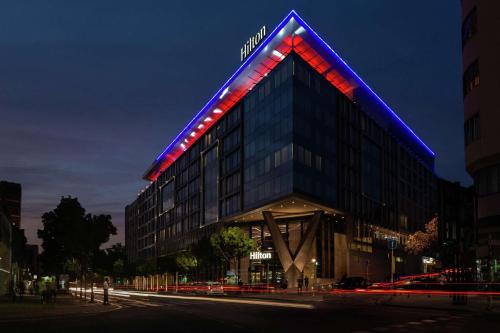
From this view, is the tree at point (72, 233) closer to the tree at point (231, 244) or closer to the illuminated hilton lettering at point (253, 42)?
the tree at point (231, 244)

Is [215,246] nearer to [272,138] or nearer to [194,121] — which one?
[272,138]

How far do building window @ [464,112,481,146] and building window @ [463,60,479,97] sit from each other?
7.39 ft

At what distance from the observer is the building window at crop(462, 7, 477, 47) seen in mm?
42438

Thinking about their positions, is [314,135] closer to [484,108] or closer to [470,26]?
[470,26]

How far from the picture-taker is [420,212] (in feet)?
403

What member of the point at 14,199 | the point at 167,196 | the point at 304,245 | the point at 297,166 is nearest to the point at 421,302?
the point at 297,166

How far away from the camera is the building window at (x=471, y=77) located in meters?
41.9

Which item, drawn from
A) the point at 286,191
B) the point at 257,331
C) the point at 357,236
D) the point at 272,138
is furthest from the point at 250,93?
the point at 257,331

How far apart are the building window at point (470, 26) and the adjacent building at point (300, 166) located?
27156mm

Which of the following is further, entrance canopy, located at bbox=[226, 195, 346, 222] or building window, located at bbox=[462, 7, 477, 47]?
entrance canopy, located at bbox=[226, 195, 346, 222]

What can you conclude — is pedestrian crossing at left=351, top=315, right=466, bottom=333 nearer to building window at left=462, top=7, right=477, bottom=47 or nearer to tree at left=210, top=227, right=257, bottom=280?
building window at left=462, top=7, right=477, bottom=47

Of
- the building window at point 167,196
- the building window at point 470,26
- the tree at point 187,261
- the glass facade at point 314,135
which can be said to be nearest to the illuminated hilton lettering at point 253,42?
the glass facade at point 314,135

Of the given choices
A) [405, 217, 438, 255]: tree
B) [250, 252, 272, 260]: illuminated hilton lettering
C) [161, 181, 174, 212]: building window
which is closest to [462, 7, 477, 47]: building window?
[405, 217, 438, 255]: tree

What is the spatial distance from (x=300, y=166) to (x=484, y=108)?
32991 millimetres
